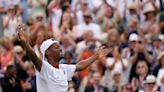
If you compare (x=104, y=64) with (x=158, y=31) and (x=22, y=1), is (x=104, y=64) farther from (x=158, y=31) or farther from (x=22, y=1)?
(x=22, y=1)

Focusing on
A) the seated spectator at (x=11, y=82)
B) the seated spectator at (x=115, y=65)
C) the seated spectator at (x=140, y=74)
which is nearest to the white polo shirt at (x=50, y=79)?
the seated spectator at (x=11, y=82)

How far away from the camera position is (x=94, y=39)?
15.8 metres

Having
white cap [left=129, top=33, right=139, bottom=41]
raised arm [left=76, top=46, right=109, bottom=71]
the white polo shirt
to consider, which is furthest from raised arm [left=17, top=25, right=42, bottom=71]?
white cap [left=129, top=33, right=139, bottom=41]

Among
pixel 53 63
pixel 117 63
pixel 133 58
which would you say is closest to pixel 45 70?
pixel 53 63

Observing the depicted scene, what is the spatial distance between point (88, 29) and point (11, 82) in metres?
2.97

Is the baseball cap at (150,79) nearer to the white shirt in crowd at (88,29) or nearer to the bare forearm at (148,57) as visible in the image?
the bare forearm at (148,57)

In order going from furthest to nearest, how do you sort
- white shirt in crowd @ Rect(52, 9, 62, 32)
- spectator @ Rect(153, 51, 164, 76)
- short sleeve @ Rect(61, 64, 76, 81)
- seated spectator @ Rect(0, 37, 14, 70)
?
1. white shirt in crowd @ Rect(52, 9, 62, 32)
2. seated spectator @ Rect(0, 37, 14, 70)
3. spectator @ Rect(153, 51, 164, 76)
4. short sleeve @ Rect(61, 64, 76, 81)

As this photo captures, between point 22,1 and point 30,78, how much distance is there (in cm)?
305

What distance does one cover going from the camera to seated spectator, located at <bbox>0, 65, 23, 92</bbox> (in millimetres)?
13734

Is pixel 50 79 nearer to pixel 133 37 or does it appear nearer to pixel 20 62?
pixel 133 37

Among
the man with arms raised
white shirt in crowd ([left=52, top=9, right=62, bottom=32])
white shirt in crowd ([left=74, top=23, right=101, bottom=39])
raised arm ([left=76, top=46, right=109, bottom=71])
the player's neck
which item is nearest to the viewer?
the man with arms raised

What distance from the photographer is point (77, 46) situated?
15797 millimetres

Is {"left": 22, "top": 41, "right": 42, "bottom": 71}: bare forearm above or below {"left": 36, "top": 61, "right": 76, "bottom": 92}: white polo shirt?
above

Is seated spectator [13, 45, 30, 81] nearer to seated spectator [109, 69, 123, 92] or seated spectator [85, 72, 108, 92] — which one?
seated spectator [85, 72, 108, 92]
